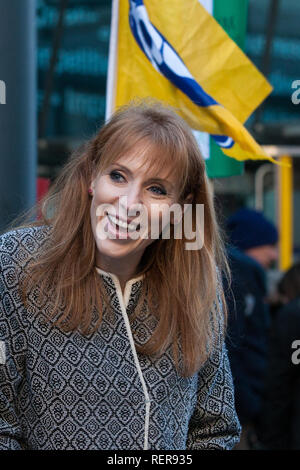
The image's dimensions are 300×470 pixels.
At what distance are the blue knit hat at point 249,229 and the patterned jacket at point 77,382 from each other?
3.30 m

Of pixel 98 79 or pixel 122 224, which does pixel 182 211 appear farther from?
pixel 98 79

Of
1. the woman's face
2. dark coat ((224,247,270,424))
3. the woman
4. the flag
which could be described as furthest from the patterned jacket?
dark coat ((224,247,270,424))

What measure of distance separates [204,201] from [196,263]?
0.56 feet

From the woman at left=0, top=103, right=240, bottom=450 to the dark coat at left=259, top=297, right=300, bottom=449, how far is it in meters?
2.66

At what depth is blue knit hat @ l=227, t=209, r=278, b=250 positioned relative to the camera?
5.55 metres

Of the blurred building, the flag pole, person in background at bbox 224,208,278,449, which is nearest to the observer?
the flag pole

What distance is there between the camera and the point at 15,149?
3053 mm

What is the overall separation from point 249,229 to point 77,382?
11.7 ft

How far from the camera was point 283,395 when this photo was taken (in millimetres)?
5047

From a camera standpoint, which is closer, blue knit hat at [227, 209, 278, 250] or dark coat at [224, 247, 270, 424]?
dark coat at [224, 247, 270, 424]

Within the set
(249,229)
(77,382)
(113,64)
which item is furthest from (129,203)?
(249,229)

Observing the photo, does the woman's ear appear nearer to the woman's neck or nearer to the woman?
the woman

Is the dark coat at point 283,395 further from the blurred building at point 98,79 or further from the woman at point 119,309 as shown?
the blurred building at point 98,79
